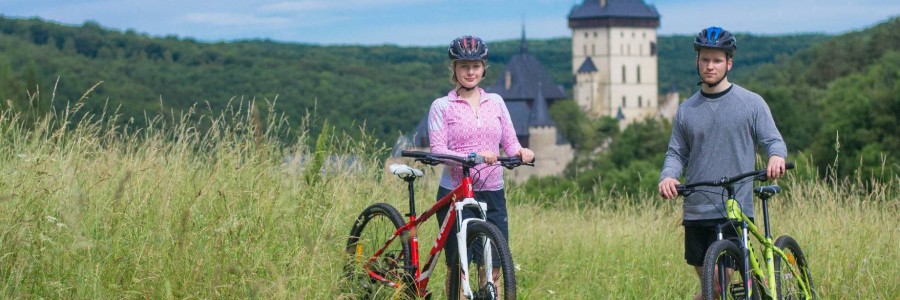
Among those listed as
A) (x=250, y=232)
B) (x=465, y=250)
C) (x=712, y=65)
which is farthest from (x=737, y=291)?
(x=250, y=232)

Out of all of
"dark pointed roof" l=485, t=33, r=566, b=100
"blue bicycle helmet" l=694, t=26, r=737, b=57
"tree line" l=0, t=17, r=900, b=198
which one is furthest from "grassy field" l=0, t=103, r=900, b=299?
"dark pointed roof" l=485, t=33, r=566, b=100

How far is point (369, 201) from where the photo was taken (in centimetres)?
591

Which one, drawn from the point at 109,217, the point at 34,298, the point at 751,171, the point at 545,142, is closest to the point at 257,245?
the point at 109,217

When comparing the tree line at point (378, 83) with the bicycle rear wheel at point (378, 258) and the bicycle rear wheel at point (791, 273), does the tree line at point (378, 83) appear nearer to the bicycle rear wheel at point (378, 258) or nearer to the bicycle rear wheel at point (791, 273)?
the bicycle rear wheel at point (378, 258)

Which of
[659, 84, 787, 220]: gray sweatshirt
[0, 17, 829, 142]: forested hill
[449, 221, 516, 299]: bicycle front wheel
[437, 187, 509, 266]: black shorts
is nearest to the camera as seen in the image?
[449, 221, 516, 299]: bicycle front wheel

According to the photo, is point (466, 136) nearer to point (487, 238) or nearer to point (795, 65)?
point (487, 238)

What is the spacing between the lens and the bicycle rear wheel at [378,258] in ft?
14.8

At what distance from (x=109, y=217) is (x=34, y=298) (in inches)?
21.8

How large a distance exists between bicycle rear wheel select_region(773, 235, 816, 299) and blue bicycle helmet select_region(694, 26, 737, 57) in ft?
2.09

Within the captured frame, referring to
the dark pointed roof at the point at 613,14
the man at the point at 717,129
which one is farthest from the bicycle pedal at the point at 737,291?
the dark pointed roof at the point at 613,14

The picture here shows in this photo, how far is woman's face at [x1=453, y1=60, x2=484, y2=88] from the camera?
178 inches

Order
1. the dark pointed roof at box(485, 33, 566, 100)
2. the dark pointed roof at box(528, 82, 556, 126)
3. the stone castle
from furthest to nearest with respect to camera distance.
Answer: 1. the stone castle
2. the dark pointed roof at box(485, 33, 566, 100)
3. the dark pointed roof at box(528, 82, 556, 126)

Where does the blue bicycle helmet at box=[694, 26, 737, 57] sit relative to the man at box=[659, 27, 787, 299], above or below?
above

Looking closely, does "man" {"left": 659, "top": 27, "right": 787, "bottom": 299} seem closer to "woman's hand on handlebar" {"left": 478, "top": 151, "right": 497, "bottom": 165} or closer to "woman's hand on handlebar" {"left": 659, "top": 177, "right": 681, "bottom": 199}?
"woman's hand on handlebar" {"left": 659, "top": 177, "right": 681, "bottom": 199}
